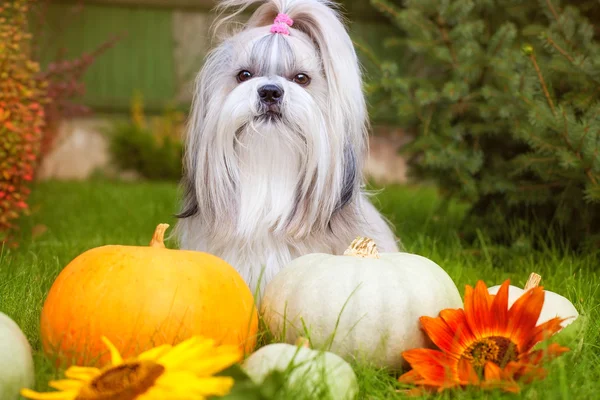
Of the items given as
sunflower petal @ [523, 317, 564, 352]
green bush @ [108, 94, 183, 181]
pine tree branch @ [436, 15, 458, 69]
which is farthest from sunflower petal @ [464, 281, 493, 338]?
A: green bush @ [108, 94, 183, 181]

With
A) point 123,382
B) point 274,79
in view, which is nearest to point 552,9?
point 274,79

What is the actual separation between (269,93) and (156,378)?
1164mm

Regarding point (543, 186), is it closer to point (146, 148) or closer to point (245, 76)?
point (245, 76)

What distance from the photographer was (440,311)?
1922 mm

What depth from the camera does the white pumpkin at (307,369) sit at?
1.53 meters

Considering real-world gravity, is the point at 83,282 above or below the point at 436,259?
above

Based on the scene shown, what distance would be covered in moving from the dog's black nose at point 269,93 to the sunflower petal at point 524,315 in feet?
3.32

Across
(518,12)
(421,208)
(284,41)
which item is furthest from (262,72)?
(421,208)

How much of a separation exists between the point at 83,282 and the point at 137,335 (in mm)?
193

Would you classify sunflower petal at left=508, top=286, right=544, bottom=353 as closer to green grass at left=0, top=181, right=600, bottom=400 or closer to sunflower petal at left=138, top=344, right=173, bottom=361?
green grass at left=0, top=181, right=600, bottom=400

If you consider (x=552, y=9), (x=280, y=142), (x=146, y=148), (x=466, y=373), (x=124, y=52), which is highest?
(x=552, y=9)

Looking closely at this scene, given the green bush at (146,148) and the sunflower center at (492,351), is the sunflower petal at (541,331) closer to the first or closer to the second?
the sunflower center at (492,351)

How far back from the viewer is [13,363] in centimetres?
153

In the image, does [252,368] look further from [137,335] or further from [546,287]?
[546,287]
